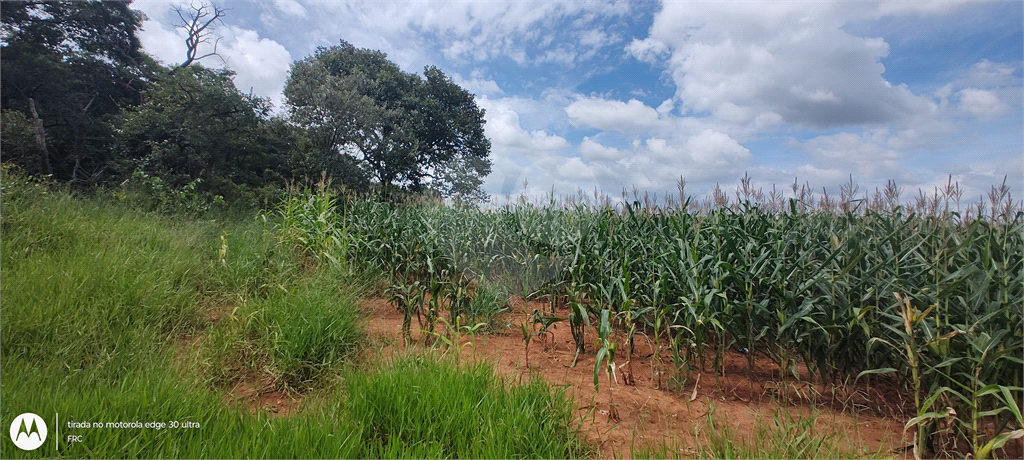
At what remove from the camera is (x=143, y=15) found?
10.0 metres

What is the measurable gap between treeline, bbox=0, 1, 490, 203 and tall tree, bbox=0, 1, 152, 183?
0.9 inches

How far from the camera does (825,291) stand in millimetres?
2379

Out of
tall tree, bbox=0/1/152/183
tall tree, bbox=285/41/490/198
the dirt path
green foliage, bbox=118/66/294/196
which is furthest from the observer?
tall tree, bbox=285/41/490/198

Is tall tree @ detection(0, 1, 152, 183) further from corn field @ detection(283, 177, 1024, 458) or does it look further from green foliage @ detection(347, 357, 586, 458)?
green foliage @ detection(347, 357, 586, 458)

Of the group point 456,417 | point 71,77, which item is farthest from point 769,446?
point 71,77

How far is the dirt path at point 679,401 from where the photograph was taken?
2057mm

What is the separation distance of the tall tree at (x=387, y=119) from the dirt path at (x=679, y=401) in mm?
7245

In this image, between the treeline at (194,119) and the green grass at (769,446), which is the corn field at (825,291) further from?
the treeline at (194,119)

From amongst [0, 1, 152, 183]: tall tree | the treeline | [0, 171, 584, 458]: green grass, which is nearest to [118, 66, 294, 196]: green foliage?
the treeline

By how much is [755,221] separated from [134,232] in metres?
6.82

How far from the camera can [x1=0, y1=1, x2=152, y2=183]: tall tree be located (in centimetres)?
747

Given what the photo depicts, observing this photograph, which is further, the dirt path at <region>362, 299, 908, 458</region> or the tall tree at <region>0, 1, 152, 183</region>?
the tall tree at <region>0, 1, 152, 183</region>

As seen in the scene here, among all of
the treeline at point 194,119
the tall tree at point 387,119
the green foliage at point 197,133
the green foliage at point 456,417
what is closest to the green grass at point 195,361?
the green foliage at point 456,417

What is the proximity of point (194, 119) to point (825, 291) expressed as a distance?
11638 millimetres
